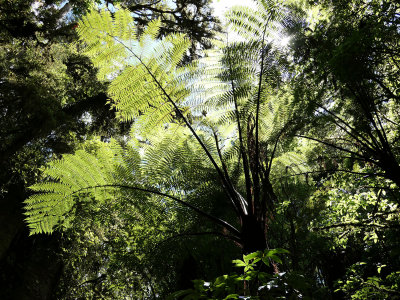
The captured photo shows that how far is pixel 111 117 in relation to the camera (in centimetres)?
586

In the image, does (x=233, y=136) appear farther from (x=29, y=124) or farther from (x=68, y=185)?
(x=29, y=124)

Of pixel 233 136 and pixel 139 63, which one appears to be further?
pixel 233 136

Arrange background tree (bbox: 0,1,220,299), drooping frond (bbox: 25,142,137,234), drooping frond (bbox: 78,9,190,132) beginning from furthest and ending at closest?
1. background tree (bbox: 0,1,220,299)
2. drooping frond (bbox: 78,9,190,132)
3. drooping frond (bbox: 25,142,137,234)

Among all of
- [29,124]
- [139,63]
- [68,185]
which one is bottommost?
[68,185]

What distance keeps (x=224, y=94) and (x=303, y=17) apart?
3.10 ft

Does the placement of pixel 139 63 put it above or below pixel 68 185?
above

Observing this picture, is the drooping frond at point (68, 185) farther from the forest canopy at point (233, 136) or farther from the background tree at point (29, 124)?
the background tree at point (29, 124)

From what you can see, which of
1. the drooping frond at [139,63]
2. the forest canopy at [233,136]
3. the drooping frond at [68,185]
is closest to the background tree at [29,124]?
the forest canopy at [233,136]

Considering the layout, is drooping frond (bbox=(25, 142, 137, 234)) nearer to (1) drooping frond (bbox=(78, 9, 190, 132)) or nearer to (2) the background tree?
(1) drooping frond (bbox=(78, 9, 190, 132))

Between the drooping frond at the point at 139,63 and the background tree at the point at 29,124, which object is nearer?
the drooping frond at the point at 139,63

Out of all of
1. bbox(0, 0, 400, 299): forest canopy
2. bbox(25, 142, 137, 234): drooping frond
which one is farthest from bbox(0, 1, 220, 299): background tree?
bbox(25, 142, 137, 234): drooping frond

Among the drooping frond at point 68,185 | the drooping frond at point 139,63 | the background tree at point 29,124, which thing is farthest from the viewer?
the background tree at point 29,124

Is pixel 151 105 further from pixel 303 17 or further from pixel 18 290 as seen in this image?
pixel 18 290

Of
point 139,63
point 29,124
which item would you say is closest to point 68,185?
point 139,63
